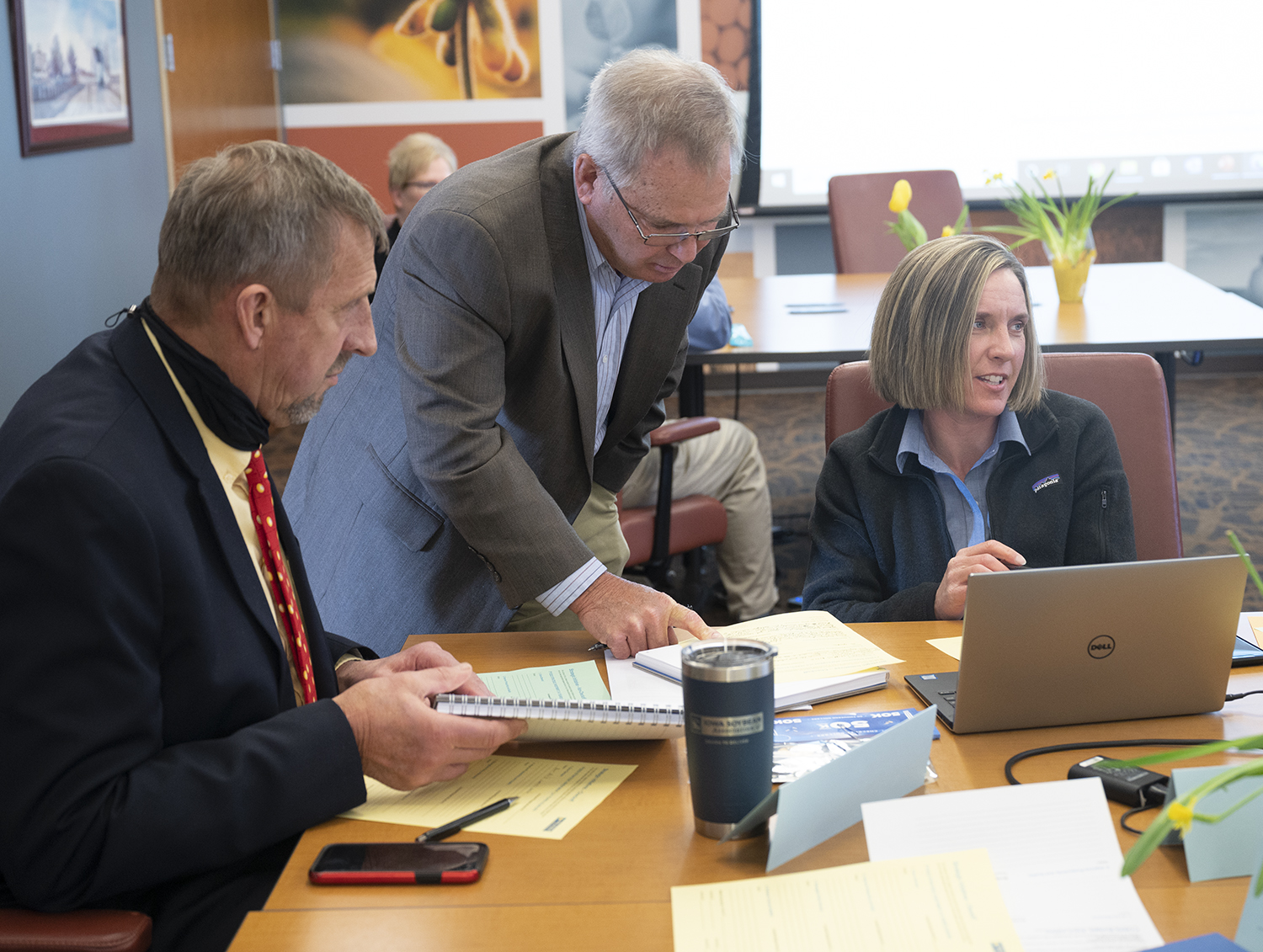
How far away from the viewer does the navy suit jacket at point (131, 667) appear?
929 millimetres

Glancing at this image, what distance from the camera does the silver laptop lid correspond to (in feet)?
3.64

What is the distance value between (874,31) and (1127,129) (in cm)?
132

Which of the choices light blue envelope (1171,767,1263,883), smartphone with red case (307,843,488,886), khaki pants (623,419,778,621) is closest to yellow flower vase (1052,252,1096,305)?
khaki pants (623,419,778,621)

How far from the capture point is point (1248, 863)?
36.4 inches

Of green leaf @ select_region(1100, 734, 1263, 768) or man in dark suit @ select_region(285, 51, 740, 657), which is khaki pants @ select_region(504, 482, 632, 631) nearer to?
man in dark suit @ select_region(285, 51, 740, 657)

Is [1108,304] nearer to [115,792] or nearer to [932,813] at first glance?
[932,813]

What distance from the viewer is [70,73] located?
3.22 metres

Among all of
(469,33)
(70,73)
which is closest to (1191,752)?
(70,73)

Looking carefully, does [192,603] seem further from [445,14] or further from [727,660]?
[445,14]

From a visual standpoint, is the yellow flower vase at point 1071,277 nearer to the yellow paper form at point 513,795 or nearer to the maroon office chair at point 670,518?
the maroon office chair at point 670,518

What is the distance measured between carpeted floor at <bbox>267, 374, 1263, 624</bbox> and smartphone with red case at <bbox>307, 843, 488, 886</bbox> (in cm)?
242

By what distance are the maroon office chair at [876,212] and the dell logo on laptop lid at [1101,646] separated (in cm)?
328

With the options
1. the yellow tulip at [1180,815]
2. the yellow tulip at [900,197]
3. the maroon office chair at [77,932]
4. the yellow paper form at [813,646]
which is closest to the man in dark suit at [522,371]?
the yellow paper form at [813,646]

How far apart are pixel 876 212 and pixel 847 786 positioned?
3.63 meters
